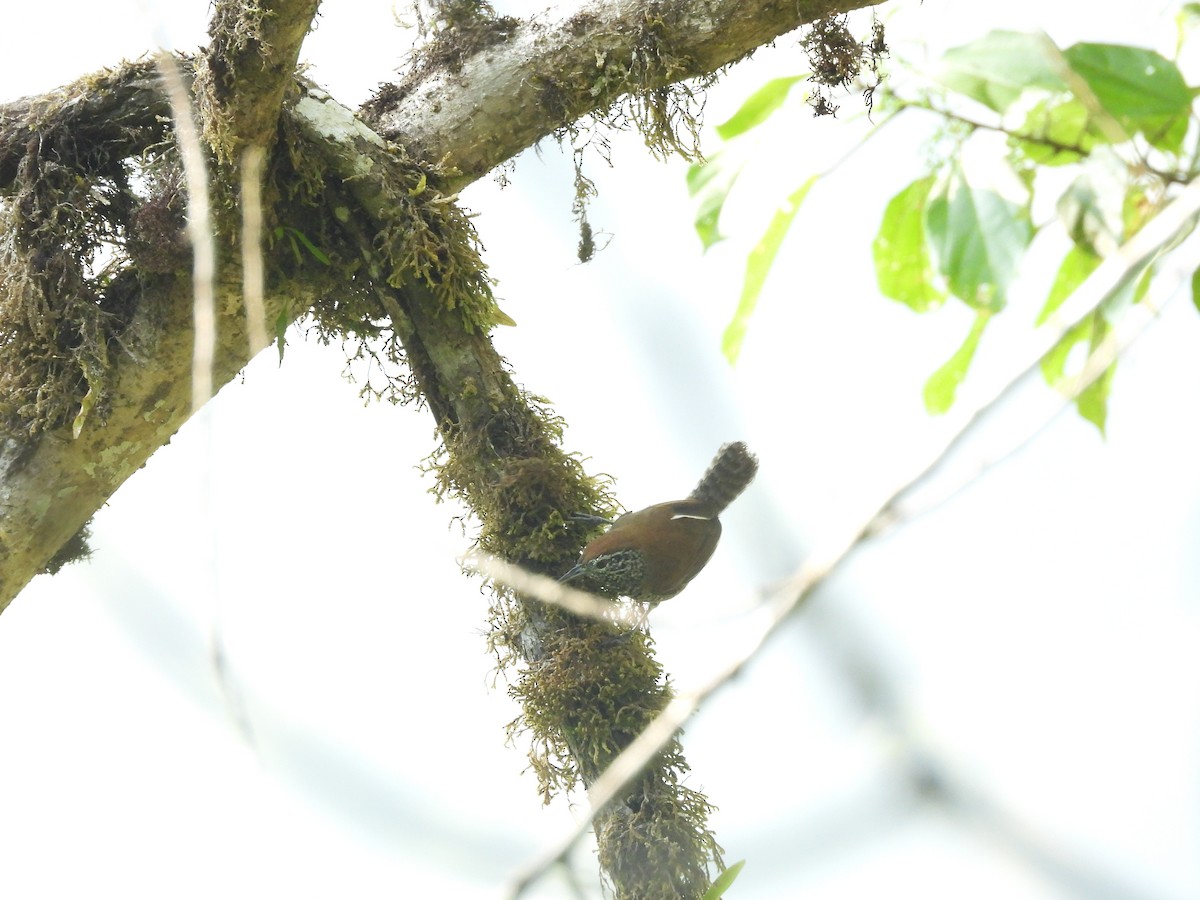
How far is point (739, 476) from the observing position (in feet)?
8.14

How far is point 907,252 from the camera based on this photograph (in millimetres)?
1027

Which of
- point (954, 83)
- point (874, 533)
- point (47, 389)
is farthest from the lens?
point (47, 389)

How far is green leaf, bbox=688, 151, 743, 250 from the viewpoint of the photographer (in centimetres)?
111

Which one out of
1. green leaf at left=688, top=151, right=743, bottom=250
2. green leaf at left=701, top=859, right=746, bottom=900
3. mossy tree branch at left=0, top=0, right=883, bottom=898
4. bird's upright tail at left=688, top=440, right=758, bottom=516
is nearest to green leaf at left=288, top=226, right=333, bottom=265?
mossy tree branch at left=0, top=0, right=883, bottom=898

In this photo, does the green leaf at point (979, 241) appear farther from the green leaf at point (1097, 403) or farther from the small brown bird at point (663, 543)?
the small brown bird at point (663, 543)

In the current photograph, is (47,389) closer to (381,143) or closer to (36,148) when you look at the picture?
(36,148)

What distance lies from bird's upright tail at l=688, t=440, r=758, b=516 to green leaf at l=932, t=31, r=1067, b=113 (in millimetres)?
1618

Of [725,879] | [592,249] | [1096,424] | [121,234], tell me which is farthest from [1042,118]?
[121,234]

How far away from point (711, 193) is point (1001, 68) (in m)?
0.35

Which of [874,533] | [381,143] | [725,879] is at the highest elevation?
[381,143]

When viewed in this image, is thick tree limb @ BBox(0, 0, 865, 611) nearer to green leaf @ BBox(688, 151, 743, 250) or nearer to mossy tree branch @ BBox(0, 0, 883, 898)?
mossy tree branch @ BBox(0, 0, 883, 898)

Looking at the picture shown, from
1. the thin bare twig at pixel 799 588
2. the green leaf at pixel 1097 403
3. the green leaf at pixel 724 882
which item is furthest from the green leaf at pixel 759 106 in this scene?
the green leaf at pixel 724 882

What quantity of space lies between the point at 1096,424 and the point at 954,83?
1.09 ft

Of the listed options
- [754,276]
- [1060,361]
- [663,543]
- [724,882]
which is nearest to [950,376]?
[1060,361]
